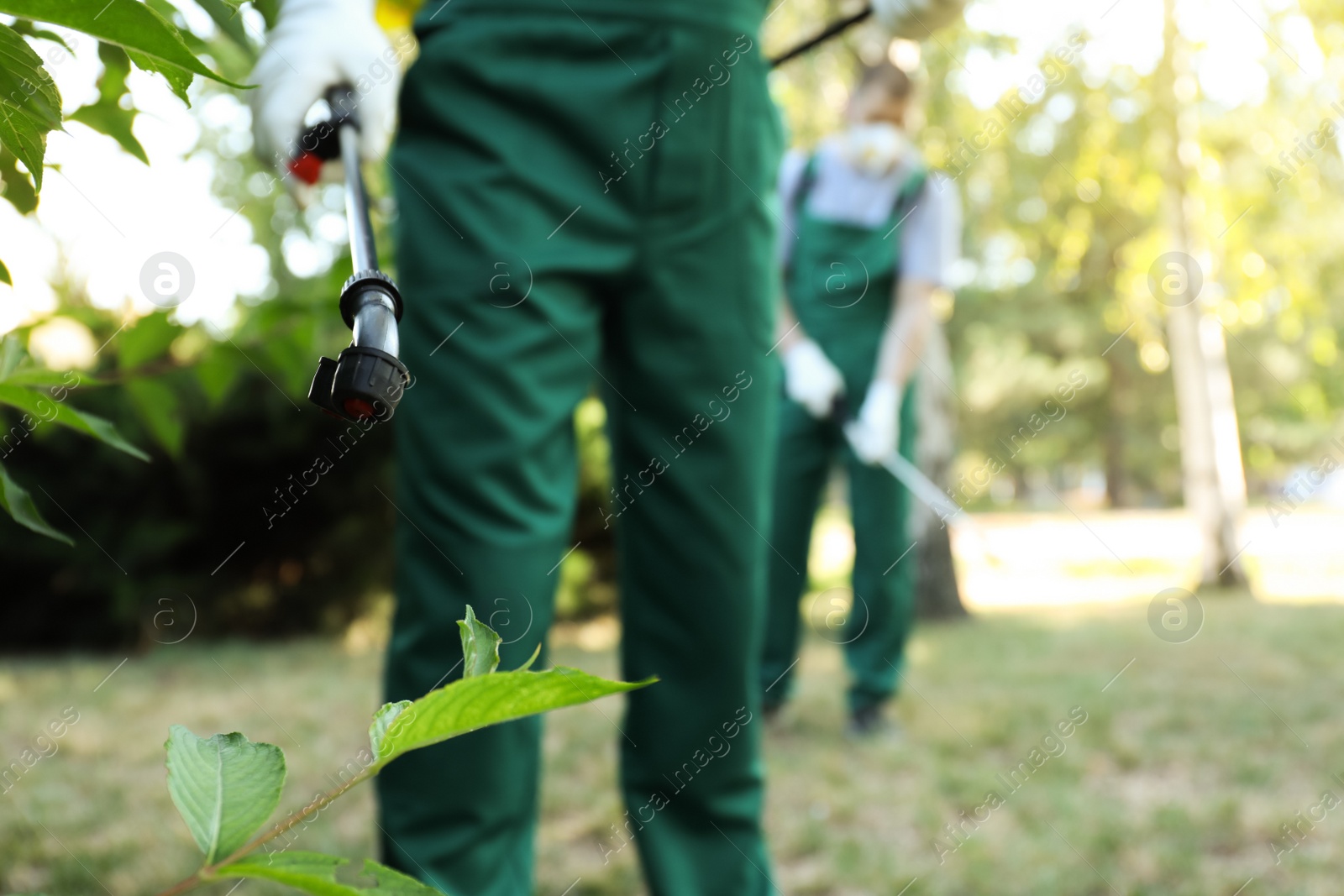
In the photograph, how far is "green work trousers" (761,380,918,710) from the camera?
2.57 m

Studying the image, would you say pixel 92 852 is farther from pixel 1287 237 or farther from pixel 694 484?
pixel 1287 237

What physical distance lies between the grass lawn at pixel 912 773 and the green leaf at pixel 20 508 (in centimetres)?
106

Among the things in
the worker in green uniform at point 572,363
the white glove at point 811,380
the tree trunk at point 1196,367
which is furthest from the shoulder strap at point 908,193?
the tree trunk at point 1196,367

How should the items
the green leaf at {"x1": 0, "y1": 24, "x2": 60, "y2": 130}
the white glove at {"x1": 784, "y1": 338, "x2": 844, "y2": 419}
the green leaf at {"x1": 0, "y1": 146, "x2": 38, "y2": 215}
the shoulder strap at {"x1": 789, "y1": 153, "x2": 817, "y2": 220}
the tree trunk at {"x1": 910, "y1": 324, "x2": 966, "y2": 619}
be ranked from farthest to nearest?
the tree trunk at {"x1": 910, "y1": 324, "x2": 966, "y2": 619}
the shoulder strap at {"x1": 789, "y1": 153, "x2": 817, "y2": 220}
the white glove at {"x1": 784, "y1": 338, "x2": 844, "y2": 419}
the green leaf at {"x1": 0, "y1": 146, "x2": 38, "y2": 215}
the green leaf at {"x1": 0, "y1": 24, "x2": 60, "y2": 130}

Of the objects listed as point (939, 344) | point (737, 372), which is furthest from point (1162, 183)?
point (737, 372)

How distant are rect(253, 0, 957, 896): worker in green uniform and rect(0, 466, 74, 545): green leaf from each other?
51 cm

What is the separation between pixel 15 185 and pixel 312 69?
0.41m

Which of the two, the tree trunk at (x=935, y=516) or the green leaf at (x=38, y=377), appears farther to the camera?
the tree trunk at (x=935, y=516)

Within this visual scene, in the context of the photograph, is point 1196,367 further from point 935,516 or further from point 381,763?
point 381,763

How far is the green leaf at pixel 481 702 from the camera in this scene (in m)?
0.24

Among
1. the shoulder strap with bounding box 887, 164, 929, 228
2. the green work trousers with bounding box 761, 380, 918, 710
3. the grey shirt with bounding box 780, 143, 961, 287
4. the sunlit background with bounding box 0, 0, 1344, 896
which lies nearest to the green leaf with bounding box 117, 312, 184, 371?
the sunlit background with bounding box 0, 0, 1344, 896

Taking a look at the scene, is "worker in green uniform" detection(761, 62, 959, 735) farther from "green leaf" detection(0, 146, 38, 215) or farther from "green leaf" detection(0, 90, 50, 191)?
"green leaf" detection(0, 90, 50, 191)

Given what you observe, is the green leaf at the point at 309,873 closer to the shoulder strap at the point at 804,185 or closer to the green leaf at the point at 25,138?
the green leaf at the point at 25,138

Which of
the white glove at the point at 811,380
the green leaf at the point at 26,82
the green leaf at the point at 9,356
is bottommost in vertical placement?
the white glove at the point at 811,380
